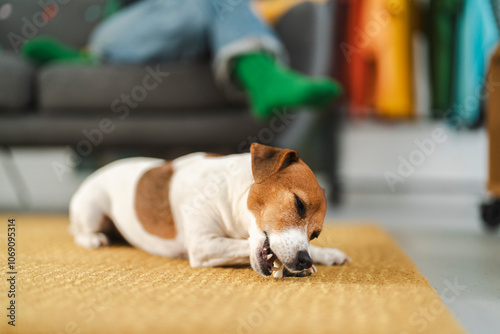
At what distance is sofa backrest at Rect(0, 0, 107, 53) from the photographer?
10.0 feet

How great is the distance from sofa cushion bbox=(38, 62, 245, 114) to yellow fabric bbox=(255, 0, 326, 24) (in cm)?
65

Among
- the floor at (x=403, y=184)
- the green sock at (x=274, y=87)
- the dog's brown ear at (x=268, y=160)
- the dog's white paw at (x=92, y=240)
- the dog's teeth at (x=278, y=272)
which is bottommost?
the floor at (x=403, y=184)

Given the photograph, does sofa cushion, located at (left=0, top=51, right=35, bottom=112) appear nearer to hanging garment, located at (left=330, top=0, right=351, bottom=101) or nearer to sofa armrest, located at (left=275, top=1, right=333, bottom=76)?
sofa armrest, located at (left=275, top=1, right=333, bottom=76)

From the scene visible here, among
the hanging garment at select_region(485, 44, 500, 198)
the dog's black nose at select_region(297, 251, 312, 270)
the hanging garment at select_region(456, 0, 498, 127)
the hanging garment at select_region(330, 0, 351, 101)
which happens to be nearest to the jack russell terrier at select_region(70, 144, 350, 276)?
the dog's black nose at select_region(297, 251, 312, 270)

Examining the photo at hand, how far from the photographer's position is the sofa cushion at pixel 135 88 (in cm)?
205

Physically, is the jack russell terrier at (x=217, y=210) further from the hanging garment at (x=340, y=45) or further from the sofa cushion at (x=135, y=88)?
the hanging garment at (x=340, y=45)

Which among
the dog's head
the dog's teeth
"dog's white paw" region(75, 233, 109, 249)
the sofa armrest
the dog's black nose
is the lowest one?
"dog's white paw" region(75, 233, 109, 249)

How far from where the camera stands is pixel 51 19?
3.16 m

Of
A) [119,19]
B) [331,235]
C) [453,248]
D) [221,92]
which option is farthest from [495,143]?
[119,19]

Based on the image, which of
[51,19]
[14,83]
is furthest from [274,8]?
[51,19]

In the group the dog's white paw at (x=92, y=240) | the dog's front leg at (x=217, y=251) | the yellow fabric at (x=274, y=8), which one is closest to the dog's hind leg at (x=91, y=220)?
the dog's white paw at (x=92, y=240)

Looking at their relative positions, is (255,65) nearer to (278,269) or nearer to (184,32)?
(184,32)

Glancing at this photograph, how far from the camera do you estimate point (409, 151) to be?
11.3 ft

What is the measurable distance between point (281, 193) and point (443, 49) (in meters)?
1.83
